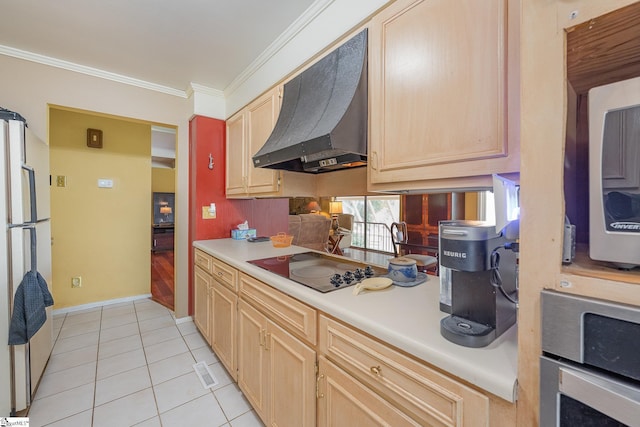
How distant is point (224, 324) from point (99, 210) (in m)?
2.56

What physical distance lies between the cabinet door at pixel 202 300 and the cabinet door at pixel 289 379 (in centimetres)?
107

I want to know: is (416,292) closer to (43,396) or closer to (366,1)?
(366,1)

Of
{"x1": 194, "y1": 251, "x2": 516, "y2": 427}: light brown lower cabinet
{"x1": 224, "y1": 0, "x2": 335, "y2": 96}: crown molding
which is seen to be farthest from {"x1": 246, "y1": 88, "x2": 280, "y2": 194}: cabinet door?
{"x1": 194, "y1": 251, "x2": 516, "y2": 427}: light brown lower cabinet

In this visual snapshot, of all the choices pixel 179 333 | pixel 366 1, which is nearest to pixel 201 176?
pixel 179 333

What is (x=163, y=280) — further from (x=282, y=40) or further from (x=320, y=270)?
(x=282, y=40)

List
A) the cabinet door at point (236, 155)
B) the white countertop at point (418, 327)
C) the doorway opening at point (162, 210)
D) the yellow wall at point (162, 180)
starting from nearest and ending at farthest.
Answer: the white countertop at point (418, 327) < the cabinet door at point (236, 155) < the doorway opening at point (162, 210) < the yellow wall at point (162, 180)

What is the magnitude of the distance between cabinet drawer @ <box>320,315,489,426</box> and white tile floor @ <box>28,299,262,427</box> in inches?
42.0

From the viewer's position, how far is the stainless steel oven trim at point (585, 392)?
44 centimetres

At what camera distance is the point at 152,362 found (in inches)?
85.1

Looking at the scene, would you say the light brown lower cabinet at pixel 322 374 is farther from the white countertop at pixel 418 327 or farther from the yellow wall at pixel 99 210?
the yellow wall at pixel 99 210

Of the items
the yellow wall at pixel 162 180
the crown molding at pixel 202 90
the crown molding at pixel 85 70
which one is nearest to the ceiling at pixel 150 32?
the crown molding at pixel 85 70

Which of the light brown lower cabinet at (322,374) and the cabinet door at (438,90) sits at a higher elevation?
the cabinet door at (438,90)

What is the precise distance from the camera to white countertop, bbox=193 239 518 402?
0.65 m

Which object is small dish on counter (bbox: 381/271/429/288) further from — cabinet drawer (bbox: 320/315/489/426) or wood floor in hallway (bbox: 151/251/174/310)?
wood floor in hallway (bbox: 151/251/174/310)
